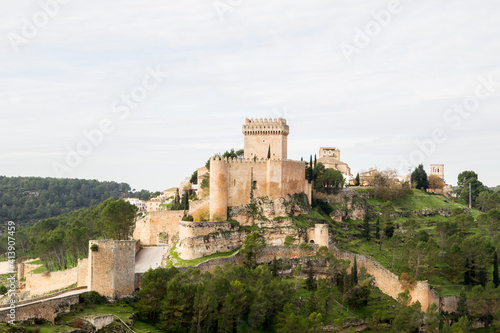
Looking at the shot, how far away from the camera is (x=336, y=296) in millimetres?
43812

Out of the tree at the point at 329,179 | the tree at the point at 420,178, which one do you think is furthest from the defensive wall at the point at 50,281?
the tree at the point at 420,178

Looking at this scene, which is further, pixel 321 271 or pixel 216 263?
pixel 321 271

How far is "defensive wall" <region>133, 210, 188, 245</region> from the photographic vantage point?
5153cm

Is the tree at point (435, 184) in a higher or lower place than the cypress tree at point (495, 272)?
higher

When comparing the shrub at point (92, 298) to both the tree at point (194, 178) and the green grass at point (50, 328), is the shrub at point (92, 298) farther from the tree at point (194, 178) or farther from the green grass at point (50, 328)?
the tree at point (194, 178)

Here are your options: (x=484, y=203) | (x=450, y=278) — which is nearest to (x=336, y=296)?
(x=450, y=278)

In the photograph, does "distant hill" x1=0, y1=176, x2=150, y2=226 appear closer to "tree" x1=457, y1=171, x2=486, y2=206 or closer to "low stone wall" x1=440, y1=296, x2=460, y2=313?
"tree" x1=457, y1=171, x2=486, y2=206

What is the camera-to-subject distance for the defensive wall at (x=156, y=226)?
5153 cm

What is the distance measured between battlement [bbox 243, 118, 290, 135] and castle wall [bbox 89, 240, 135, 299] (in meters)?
23.2

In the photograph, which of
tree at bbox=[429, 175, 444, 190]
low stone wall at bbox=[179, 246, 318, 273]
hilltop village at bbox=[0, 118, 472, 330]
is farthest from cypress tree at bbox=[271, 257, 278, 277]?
tree at bbox=[429, 175, 444, 190]

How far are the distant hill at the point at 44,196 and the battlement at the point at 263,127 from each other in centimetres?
6634

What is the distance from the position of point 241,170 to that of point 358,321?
1667 cm

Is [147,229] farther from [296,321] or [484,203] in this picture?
[484,203]

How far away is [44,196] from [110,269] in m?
102
